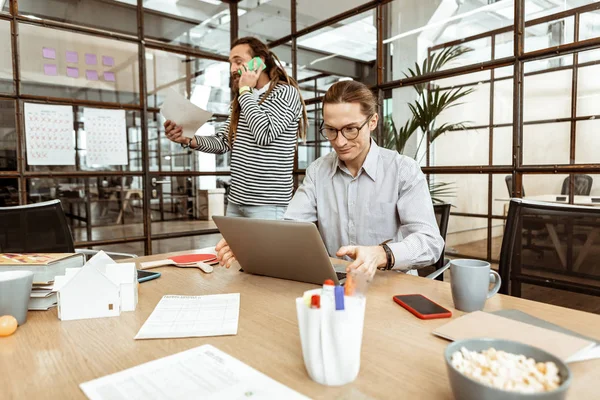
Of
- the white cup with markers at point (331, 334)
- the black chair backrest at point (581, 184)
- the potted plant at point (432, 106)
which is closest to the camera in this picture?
the white cup with markers at point (331, 334)

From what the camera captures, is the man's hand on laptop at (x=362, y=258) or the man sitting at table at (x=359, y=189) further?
the man sitting at table at (x=359, y=189)

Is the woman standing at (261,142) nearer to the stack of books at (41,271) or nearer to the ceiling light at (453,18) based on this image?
the ceiling light at (453,18)

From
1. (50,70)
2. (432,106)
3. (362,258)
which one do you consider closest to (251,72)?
(432,106)

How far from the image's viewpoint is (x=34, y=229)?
66.4 inches

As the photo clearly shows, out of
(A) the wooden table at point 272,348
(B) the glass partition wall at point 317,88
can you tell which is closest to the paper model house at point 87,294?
(A) the wooden table at point 272,348

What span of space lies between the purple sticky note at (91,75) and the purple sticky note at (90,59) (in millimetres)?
53

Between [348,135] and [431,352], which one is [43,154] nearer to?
[348,135]

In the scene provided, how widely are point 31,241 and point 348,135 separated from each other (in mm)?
1297

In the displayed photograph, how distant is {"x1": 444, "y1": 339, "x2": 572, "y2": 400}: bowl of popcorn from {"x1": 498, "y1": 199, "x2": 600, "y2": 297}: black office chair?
0.83 meters

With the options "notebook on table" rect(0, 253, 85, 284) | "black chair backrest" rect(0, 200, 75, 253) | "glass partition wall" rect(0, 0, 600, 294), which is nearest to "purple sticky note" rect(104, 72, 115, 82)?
"glass partition wall" rect(0, 0, 600, 294)

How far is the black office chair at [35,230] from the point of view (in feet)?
5.36

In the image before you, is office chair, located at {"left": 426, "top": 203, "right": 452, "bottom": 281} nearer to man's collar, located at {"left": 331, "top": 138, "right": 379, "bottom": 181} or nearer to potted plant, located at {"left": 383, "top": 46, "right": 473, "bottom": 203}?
man's collar, located at {"left": 331, "top": 138, "right": 379, "bottom": 181}

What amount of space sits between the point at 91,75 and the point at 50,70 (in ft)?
0.82

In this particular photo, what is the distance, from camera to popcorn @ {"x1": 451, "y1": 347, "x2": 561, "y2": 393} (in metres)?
0.48
